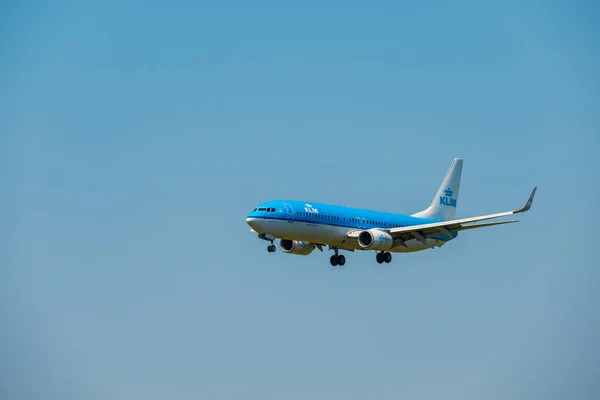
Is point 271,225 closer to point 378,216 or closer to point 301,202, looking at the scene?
point 301,202

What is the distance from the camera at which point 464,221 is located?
3007 inches

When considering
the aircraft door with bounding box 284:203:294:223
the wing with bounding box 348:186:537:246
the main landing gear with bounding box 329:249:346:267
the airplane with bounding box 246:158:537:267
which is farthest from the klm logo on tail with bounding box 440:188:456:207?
the aircraft door with bounding box 284:203:294:223

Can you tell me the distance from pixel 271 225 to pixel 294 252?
907 centimetres

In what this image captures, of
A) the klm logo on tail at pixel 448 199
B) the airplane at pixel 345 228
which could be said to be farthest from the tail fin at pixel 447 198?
the airplane at pixel 345 228

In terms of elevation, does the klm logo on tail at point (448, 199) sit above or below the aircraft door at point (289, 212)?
above

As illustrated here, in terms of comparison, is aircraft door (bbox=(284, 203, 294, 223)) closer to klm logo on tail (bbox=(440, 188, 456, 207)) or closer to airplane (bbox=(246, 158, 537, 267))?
airplane (bbox=(246, 158, 537, 267))

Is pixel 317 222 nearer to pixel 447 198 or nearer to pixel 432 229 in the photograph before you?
pixel 432 229

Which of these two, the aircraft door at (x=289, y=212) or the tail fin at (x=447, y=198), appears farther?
the tail fin at (x=447, y=198)

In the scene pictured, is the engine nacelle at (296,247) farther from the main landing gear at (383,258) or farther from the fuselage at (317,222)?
the main landing gear at (383,258)

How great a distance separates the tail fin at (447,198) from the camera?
88875mm

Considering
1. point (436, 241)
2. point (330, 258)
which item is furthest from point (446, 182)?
point (330, 258)

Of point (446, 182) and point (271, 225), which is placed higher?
point (446, 182)

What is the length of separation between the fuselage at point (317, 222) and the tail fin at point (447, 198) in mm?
8787

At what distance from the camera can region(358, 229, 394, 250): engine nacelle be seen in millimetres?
73875
